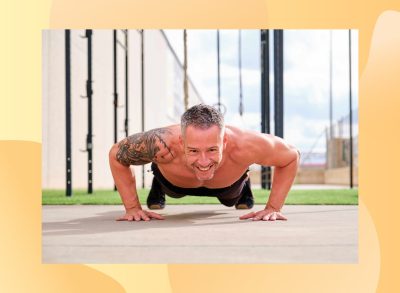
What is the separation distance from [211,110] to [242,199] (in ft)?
5.71

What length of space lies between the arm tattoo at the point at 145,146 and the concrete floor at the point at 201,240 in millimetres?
422

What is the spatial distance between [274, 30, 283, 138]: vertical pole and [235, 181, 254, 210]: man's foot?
2.30 meters

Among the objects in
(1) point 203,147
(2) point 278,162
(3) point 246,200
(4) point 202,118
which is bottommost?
(3) point 246,200

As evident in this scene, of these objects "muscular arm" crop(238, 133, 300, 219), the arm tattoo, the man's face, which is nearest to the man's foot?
"muscular arm" crop(238, 133, 300, 219)

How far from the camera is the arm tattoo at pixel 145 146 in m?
3.21

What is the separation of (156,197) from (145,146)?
1250mm

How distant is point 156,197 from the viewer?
438 centimetres

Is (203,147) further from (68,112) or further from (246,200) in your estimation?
(68,112)

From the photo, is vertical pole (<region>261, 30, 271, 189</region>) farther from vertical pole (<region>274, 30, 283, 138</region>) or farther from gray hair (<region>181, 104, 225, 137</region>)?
gray hair (<region>181, 104, 225, 137</region>)

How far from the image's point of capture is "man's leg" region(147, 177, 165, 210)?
14.2 ft

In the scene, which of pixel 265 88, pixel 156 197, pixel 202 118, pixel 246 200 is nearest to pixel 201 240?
pixel 202 118
